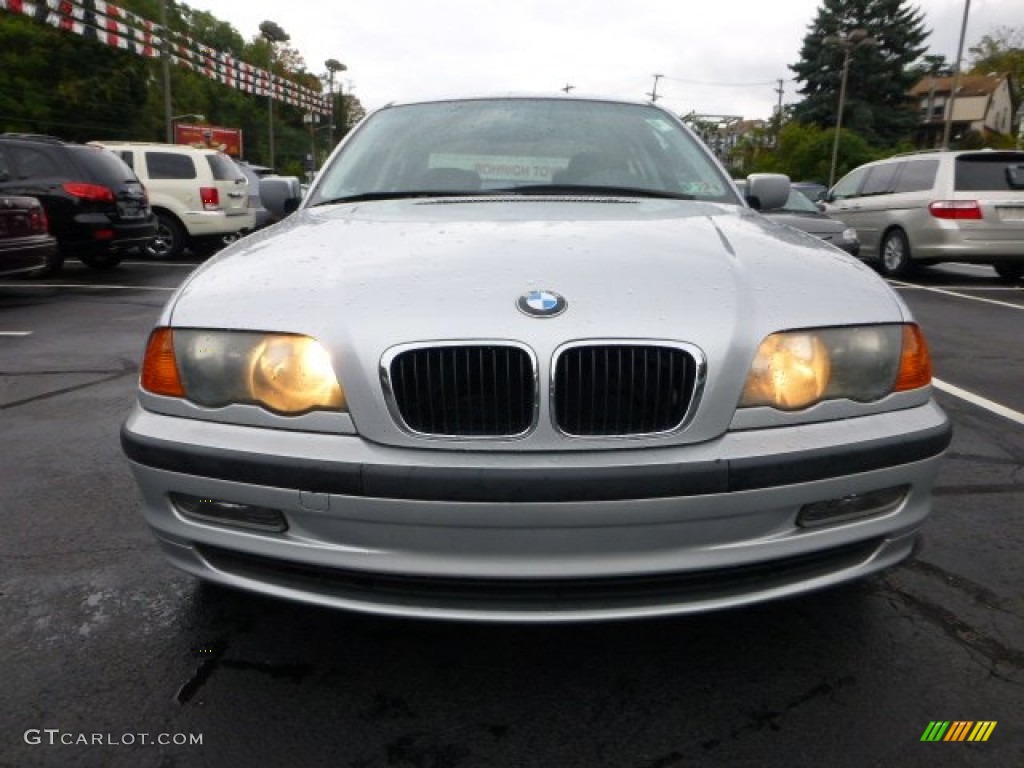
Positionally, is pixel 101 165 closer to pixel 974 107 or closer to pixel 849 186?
pixel 849 186

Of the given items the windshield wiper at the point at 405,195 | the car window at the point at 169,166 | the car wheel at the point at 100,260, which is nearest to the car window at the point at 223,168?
the car window at the point at 169,166

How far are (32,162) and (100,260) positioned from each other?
1.68m

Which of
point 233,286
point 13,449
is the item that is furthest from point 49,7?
point 233,286

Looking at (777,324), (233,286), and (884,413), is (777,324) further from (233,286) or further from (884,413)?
(233,286)

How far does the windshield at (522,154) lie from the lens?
2916 mm

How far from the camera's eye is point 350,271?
194cm

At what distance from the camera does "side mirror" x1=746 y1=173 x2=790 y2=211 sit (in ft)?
11.6

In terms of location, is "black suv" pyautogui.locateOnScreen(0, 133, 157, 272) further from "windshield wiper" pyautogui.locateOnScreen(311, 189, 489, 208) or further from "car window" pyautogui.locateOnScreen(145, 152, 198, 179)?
"windshield wiper" pyautogui.locateOnScreen(311, 189, 489, 208)

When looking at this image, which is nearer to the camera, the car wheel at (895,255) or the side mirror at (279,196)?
the side mirror at (279,196)

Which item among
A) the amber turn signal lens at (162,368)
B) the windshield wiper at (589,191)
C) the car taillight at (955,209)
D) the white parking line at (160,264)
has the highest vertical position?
the windshield wiper at (589,191)

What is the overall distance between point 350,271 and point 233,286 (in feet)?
0.91

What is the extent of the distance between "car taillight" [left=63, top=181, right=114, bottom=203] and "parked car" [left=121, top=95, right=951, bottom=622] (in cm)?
908

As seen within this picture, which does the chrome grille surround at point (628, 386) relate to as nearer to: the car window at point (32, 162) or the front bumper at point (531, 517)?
the front bumper at point (531, 517)

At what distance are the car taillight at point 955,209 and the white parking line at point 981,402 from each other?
6126mm
